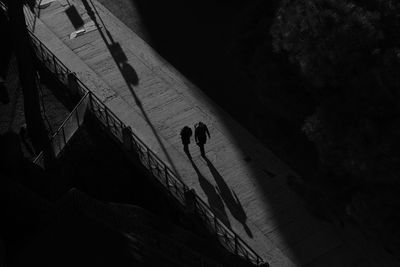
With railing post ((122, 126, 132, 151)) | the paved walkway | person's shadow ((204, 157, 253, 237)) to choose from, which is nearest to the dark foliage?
the paved walkway

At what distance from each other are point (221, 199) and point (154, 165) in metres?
2.49

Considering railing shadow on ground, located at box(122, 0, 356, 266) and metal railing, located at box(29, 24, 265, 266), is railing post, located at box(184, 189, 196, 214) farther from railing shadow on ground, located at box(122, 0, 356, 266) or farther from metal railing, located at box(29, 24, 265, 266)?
railing shadow on ground, located at box(122, 0, 356, 266)

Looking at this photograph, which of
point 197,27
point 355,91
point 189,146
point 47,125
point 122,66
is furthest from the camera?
point 197,27

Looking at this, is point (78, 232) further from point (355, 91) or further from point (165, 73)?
point (165, 73)

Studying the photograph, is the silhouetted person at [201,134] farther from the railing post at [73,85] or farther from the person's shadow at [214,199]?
the railing post at [73,85]

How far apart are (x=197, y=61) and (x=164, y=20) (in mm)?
3664

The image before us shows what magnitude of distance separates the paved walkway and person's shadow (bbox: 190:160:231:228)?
3 cm

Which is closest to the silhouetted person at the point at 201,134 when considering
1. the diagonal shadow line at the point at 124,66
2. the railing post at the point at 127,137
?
the diagonal shadow line at the point at 124,66

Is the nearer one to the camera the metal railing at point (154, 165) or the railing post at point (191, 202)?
the metal railing at point (154, 165)

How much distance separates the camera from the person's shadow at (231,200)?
74.4ft

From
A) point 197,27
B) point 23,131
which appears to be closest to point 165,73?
point 197,27

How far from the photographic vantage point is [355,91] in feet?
54.8

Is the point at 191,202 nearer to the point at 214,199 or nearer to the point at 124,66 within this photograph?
the point at 214,199

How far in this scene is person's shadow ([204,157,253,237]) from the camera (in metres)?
22.7
